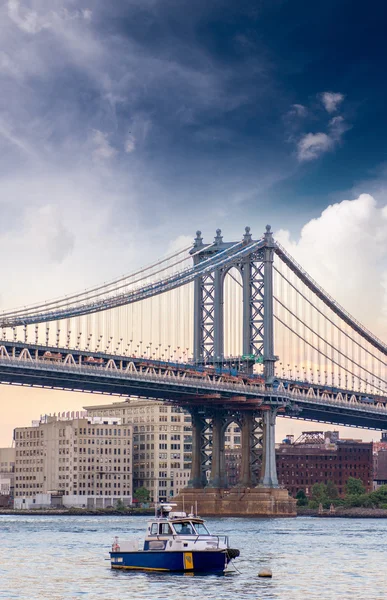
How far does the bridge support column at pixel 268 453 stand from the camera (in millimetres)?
147875

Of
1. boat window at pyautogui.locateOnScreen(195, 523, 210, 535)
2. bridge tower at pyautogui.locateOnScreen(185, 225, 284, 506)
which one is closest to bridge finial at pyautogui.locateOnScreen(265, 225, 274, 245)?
bridge tower at pyautogui.locateOnScreen(185, 225, 284, 506)

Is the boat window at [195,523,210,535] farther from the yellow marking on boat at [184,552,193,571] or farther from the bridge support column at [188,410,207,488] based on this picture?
the bridge support column at [188,410,207,488]

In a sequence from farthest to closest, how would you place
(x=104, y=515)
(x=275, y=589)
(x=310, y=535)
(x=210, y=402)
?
(x=104, y=515)
(x=210, y=402)
(x=310, y=535)
(x=275, y=589)

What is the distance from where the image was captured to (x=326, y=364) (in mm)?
158250

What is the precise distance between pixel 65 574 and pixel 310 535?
145 ft

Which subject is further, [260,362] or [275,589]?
[260,362]

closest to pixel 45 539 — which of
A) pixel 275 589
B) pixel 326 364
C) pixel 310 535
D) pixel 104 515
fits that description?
pixel 310 535

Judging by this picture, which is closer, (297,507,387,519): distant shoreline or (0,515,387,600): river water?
(0,515,387,600): river water

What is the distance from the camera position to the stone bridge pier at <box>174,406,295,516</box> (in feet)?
480

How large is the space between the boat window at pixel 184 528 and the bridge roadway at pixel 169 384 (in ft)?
189

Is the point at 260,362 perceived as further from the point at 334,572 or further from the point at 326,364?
the point at 334,572

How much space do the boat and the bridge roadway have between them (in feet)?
185

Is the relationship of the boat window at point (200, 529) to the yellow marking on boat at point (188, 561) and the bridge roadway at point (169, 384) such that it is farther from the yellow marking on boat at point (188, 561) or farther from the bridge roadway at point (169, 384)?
the bridge roadway at point (169, 384)

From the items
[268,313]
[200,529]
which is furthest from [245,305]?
[200,529]
